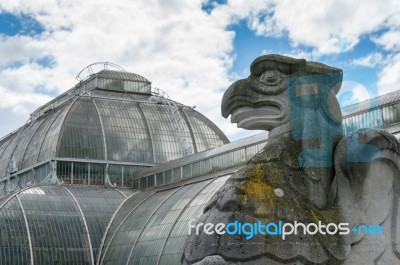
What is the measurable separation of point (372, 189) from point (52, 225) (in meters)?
33.4

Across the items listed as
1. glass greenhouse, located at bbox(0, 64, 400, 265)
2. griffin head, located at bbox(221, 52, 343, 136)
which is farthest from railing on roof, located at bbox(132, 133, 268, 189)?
griffin head, located at bbox(221, 52, 343, 136)

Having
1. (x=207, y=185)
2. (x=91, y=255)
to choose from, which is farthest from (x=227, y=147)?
(x=91, y=255)

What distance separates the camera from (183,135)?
2040 inches

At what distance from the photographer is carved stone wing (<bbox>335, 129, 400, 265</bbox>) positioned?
27.5 ft

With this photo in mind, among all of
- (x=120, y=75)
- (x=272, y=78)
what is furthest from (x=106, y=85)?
(x=272, y=78)

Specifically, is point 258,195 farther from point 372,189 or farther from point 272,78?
point 272,78

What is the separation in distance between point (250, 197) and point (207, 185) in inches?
1190

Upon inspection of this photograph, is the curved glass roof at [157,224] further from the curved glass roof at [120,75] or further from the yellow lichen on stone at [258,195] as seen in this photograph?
the yellow lichen on stone at [258,195]

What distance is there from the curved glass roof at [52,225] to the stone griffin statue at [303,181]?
31161mm

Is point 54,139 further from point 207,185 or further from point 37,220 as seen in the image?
point 207,185

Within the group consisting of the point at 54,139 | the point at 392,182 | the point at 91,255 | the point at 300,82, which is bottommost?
the point at 91,255

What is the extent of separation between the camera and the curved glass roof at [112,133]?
48.5m

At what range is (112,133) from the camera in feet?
162

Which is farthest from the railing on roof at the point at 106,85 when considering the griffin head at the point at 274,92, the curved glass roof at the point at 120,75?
the griffin head at the point at 274,92
